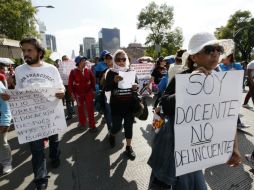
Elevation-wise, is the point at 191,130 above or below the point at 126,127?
above

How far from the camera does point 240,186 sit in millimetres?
3447

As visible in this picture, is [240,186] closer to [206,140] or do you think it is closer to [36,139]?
[206,140]

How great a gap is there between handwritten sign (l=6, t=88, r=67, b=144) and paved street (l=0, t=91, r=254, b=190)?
0.88 m

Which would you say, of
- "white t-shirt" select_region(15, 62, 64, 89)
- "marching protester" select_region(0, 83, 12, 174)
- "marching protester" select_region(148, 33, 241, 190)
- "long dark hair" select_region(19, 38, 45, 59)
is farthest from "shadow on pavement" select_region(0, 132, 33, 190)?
"marching protester" select_region(148, 33, 241, 190)

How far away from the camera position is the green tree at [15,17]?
96.6ft

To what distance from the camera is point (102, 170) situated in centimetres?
412

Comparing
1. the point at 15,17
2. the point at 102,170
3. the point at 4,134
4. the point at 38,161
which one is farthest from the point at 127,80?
the point at 15,17

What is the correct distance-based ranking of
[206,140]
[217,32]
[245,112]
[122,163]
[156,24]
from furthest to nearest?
[217,32] < [156,24] < [245,112] < [122,163] < [206,140]

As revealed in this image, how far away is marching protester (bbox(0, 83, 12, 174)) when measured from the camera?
12.0 ft

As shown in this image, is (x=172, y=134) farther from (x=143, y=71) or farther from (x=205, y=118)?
(x=143, y=71)

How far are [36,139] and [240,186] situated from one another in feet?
9.26

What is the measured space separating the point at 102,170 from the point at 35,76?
1.86 m

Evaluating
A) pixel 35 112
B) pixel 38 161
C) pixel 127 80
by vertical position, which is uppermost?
pixel 127 80

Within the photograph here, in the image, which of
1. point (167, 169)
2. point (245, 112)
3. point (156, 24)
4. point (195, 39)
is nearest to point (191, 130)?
point (167, 169)
